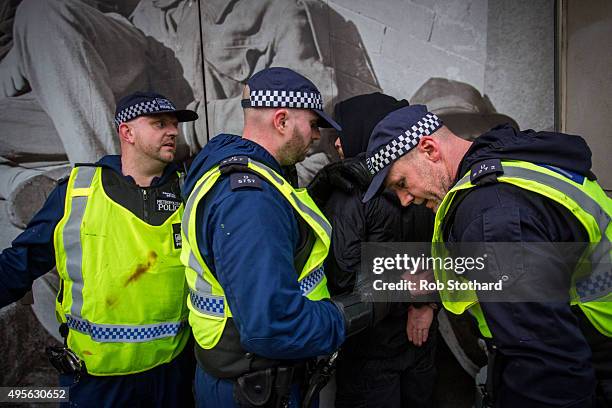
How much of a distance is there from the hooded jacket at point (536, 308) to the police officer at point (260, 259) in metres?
0.54

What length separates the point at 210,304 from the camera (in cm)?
156

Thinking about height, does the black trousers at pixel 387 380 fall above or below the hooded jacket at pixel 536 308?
below

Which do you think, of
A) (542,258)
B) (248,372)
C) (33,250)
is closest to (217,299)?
(248,372)

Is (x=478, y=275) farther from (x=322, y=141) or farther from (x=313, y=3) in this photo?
(x=313, y=3)

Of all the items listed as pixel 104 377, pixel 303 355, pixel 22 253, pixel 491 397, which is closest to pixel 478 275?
pixel 491 397

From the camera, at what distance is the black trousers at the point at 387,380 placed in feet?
6.96

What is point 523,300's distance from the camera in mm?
1195

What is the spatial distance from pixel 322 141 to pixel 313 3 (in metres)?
0.90

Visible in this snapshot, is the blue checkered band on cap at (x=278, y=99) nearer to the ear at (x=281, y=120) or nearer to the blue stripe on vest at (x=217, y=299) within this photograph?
the ear at (x=281, y=120)

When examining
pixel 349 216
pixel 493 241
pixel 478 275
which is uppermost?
pixel 493 241

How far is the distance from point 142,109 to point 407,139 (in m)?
1.44

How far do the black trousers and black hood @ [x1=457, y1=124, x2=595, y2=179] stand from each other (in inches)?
46.5

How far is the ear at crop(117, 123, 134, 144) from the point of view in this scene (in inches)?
89.7

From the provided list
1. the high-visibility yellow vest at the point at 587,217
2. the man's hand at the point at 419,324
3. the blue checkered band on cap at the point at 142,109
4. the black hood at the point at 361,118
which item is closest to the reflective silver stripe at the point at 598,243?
the high-visibility yellow vest at the point at 587,217
